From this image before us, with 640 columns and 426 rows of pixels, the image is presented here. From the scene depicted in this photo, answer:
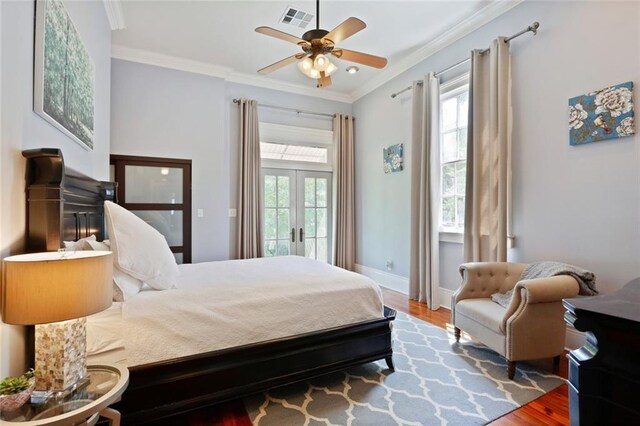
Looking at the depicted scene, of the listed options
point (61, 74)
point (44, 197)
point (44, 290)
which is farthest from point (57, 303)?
point (61, 74)

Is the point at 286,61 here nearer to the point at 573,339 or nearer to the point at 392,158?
the point at 392,158

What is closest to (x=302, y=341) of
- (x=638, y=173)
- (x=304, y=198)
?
(x=638, y=173)

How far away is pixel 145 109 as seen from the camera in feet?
13.7

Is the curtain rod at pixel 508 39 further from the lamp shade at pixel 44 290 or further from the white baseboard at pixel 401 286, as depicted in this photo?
the lamp shade at pixel 44 290

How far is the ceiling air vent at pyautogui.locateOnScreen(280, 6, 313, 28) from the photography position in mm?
3266

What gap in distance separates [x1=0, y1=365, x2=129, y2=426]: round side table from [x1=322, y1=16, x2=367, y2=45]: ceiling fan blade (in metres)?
2.47

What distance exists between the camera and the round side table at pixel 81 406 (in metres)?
1.01

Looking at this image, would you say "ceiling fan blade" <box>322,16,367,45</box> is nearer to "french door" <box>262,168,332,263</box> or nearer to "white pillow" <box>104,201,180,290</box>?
"white pillow" <box>104,201,180,290</box>

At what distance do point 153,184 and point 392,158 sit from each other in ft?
11.2

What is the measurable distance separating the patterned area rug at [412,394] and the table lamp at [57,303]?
1.09 meters

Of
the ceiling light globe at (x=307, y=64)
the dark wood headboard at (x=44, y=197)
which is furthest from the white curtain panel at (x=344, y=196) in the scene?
the dark wood headboard at (x=44, y=197)

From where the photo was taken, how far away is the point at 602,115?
2.45m

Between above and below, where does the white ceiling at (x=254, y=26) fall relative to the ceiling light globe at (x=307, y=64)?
above

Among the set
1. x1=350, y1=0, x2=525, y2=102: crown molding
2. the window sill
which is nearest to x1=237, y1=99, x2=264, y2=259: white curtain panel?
x1=350, y1=0, x2=525, y2=102: crown molding
